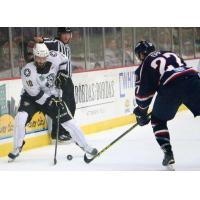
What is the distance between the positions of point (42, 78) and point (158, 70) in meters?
0.71

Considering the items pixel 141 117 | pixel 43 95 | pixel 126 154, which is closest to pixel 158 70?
pixel 141 117

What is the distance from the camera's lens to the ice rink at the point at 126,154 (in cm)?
677

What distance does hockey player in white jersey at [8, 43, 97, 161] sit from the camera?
271 inches

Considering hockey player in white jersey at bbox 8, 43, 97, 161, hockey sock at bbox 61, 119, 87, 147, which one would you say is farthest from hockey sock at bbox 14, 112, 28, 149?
hockey sock at bbox 61, 119, 87, 147

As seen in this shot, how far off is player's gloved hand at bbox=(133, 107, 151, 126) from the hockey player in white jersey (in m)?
0.33

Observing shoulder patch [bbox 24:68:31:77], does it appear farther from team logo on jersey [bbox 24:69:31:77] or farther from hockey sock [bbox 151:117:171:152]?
hockey sock [bbox 151:117:171:152]

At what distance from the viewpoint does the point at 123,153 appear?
696 cm

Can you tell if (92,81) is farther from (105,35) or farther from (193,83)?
(193,83)

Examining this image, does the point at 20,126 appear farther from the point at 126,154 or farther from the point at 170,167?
the point at 170,167

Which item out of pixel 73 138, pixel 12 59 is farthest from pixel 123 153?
pixel 12 59

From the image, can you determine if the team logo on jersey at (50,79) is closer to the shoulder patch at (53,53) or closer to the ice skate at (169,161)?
the shoulder patch at (53,53)

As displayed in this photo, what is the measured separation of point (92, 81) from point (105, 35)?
22.7 inches

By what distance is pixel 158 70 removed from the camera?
21.6ft

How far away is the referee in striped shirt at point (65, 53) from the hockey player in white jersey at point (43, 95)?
0.12 feet
